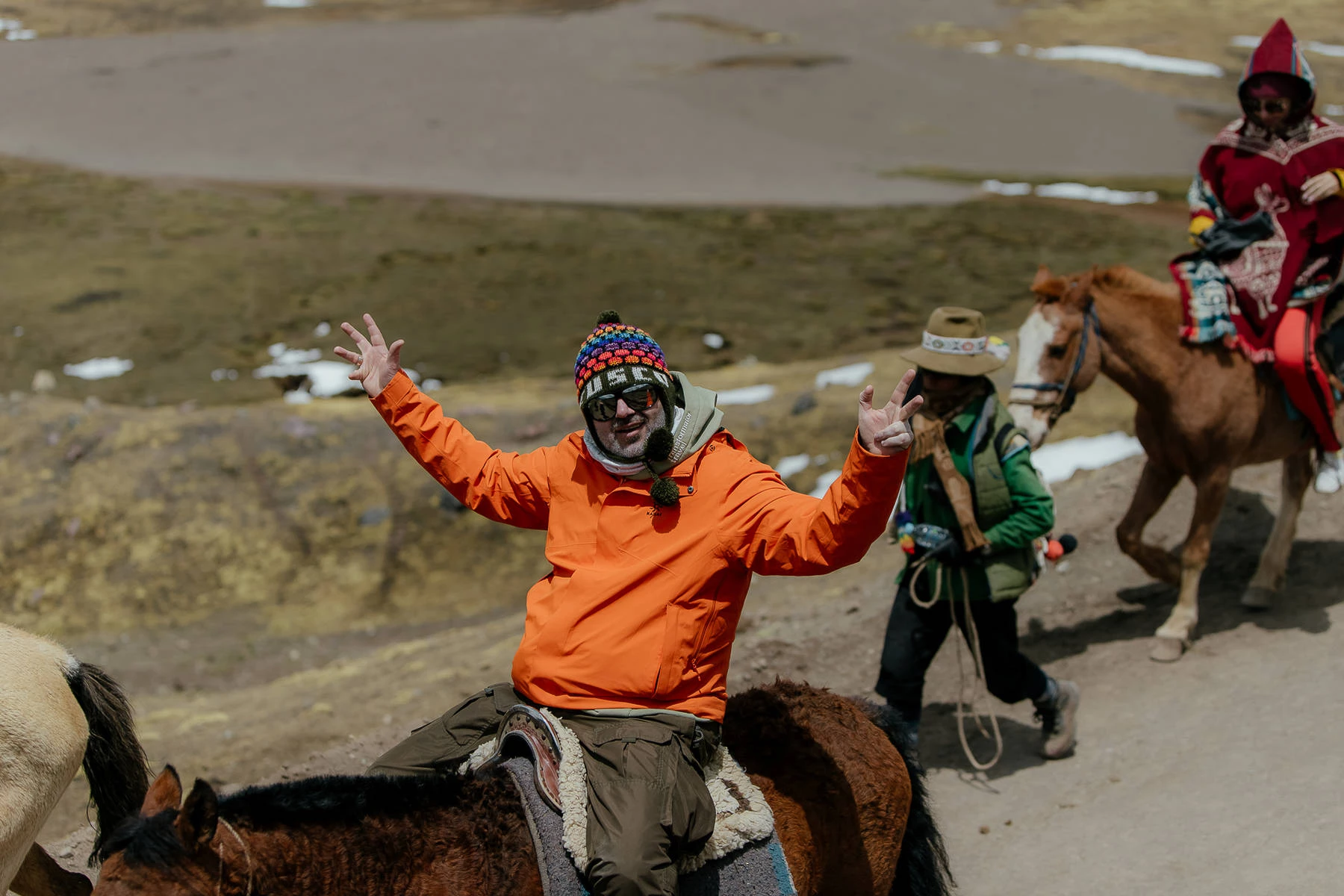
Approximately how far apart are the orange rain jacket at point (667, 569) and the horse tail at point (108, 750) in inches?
75.1

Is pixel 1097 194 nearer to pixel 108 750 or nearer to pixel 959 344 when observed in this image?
pixel 959 344

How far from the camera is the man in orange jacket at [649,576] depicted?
11.1ft

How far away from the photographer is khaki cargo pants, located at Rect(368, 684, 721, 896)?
10.8 ft

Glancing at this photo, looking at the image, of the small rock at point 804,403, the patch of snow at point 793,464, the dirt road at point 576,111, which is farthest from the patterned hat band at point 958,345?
the dirt road at point 576,111

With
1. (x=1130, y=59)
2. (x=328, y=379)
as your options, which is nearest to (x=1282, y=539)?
(x=328, y=379)

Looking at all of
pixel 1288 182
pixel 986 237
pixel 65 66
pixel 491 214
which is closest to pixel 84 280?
pixel 491 214

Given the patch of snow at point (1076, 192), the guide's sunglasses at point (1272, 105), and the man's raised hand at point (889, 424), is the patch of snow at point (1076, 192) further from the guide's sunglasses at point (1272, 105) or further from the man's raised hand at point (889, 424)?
the man's raised hand at point (889, 424)

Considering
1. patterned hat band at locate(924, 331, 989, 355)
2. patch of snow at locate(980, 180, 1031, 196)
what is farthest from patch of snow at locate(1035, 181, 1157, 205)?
patterned hat band at locate(924, 331, 989, 355)

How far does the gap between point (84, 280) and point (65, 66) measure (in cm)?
903

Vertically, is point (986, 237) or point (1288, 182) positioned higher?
point (1288, 182)

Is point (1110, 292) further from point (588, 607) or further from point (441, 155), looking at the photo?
point (441, 155)

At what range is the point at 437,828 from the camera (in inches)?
132

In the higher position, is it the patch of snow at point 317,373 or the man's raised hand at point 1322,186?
the man's raised hand at point 1322,186

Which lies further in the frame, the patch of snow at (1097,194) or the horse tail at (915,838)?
the patch of snow at (1097,194)
